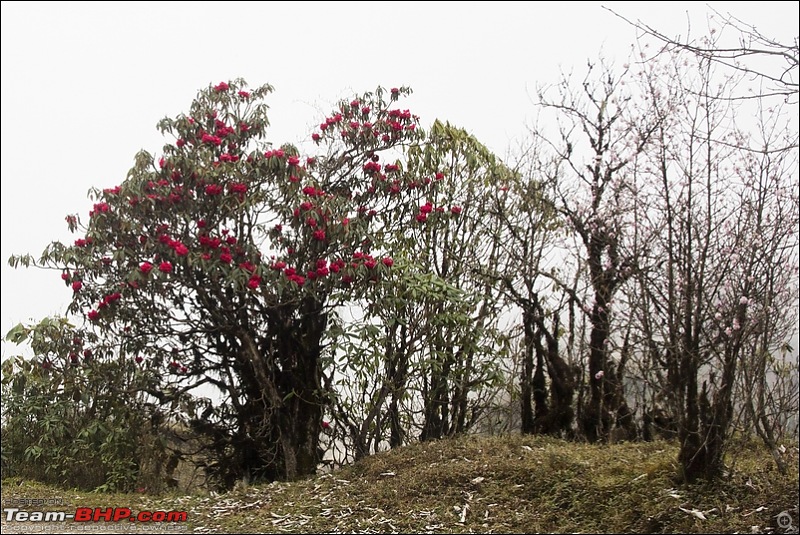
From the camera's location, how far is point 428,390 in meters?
6.52

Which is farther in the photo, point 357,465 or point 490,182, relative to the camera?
point 490,182

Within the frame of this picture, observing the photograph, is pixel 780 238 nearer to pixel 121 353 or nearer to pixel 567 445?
pixel 567 445

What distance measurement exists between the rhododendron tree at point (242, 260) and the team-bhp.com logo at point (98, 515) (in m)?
1.14

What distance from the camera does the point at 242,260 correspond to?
17.9ft

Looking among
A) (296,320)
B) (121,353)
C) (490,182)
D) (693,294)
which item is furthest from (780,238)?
(121,353)

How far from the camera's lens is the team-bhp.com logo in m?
4.91

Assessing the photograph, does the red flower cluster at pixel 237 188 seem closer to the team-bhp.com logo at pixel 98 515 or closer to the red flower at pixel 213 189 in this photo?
the red flower at pixel 213 189

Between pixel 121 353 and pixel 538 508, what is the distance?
3.49 metres

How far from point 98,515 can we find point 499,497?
255 cm

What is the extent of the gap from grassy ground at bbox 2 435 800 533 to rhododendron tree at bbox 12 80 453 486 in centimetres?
74

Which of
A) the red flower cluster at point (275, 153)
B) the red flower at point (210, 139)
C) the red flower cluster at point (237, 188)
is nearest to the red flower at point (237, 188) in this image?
the red flower cluster at point (237, 188)

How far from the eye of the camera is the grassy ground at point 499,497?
13.7 feet

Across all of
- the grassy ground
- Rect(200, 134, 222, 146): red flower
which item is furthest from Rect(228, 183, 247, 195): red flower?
the grassy ground

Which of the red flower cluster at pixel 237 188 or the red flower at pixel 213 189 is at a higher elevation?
the red flower cluster at pixel 237 188
